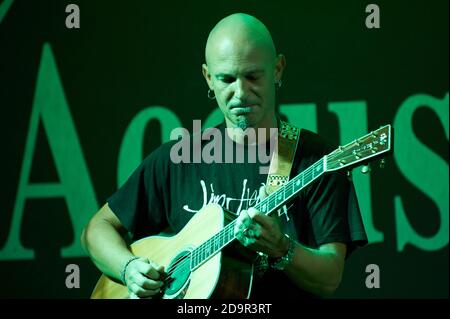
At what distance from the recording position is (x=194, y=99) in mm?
4172

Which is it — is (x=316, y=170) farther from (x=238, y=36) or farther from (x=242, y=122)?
(x=238, y=36)

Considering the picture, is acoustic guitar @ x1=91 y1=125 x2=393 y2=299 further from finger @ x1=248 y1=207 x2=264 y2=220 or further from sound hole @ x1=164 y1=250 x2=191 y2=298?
finger @ x1=248 y1=207 x2=264 y2=220

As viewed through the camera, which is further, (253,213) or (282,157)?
(282,157)

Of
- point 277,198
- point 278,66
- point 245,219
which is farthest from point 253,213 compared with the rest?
point 278,66

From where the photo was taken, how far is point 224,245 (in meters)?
2.71

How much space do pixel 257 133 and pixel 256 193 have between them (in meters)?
0.23

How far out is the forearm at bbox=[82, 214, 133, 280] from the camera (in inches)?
124

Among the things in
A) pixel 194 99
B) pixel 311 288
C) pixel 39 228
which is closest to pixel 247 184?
pixel 311 288

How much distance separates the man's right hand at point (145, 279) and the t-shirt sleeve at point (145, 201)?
30 centimetres

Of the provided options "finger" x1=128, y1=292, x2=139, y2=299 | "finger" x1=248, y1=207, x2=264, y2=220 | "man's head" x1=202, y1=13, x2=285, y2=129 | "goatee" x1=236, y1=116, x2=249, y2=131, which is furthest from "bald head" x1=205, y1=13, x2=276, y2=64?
"finger" x1=128, y1=292, x2=139, y2=299

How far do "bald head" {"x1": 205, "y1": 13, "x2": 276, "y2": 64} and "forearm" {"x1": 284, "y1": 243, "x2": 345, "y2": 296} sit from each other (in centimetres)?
77
